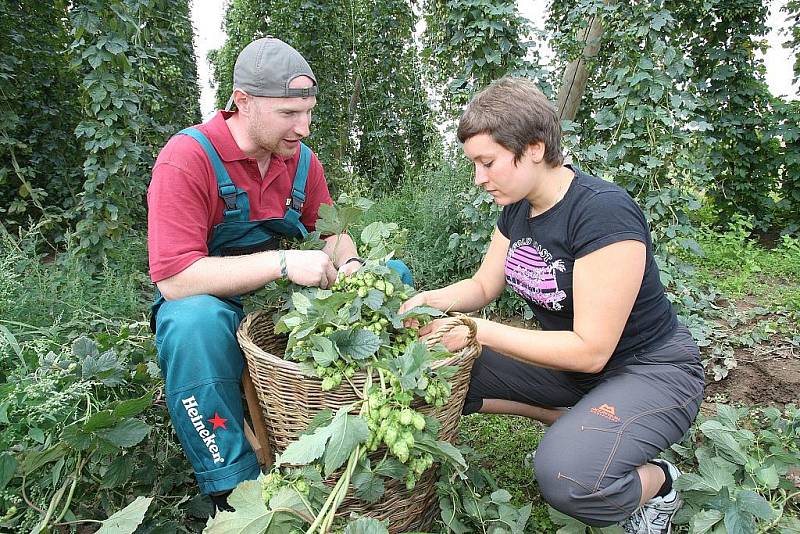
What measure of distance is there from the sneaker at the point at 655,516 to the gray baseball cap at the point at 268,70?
1.65 metres

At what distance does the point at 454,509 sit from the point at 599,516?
39 cm

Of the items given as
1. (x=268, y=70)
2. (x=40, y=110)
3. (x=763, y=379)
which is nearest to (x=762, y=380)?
(x=763, y=379)

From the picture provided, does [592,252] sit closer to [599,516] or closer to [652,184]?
[599,516]

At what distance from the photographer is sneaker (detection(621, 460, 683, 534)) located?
5.40 feet

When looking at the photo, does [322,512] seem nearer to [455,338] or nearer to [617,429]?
[455,338]

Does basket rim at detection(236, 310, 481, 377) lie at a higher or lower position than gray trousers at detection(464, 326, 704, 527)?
higher

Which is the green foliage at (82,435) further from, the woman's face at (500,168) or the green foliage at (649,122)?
the green foliage at (649,122)

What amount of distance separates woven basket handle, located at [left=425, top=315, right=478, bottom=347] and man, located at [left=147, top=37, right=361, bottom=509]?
1.12ft

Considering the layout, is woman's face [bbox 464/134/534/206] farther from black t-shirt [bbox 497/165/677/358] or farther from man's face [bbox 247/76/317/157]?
man's face [bbox 247/76/317/157]

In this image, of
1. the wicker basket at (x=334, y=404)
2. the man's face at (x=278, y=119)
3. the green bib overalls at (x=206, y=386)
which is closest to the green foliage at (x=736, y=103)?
the man's face at (x=278, y=119)

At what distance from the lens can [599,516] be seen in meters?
1.51

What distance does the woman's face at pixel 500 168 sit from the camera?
1.59 meters

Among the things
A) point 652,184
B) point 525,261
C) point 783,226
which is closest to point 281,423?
point 525,261

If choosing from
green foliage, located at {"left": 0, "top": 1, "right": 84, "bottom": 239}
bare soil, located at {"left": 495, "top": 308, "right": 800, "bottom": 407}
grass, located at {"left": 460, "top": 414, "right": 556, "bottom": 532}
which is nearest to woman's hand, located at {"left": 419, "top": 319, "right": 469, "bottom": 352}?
grass, located at {"left": 460, "top": 414, "right": 556, "bottom": 532}
